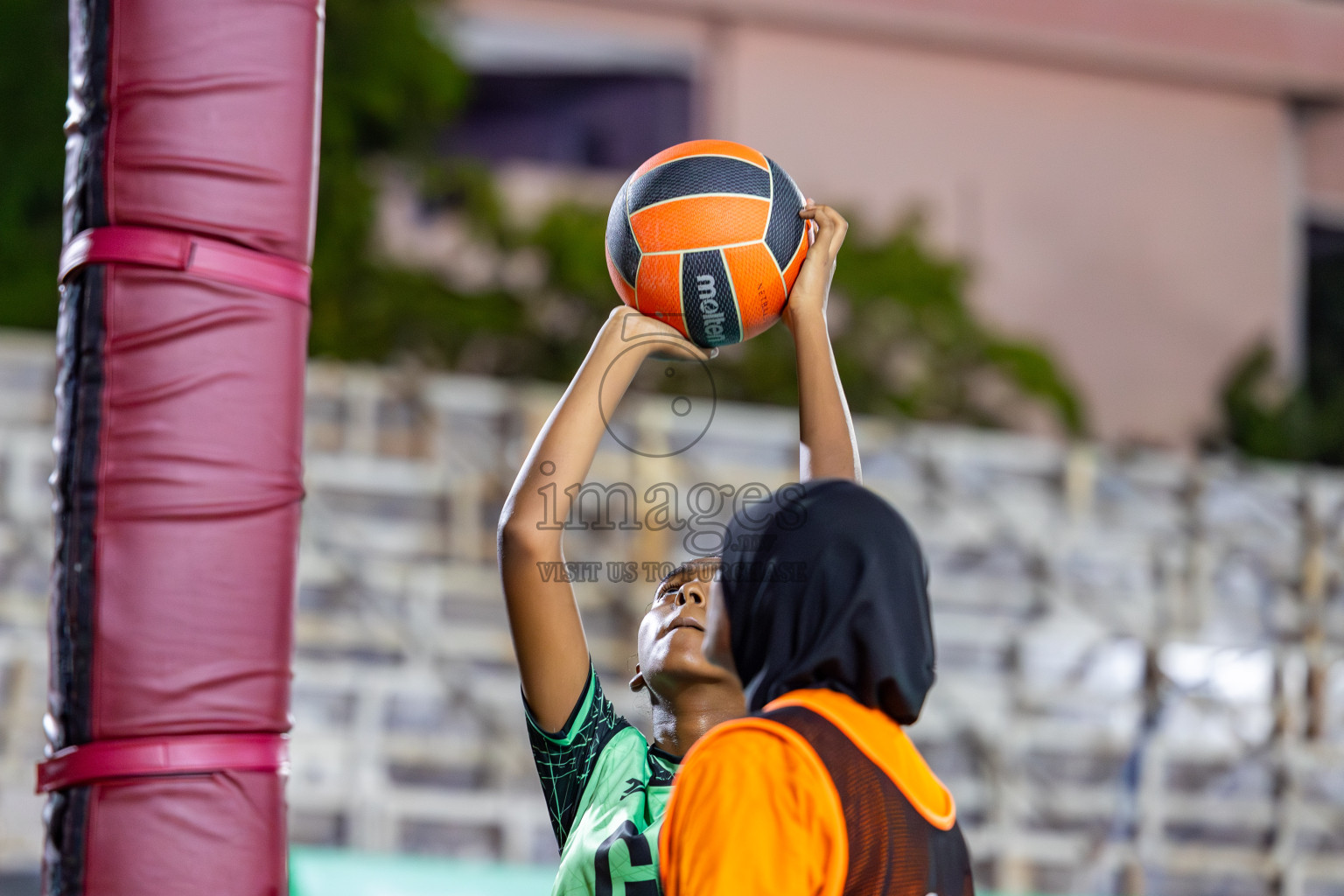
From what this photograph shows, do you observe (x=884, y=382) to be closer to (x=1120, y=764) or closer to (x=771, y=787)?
(x=1120, y=764)

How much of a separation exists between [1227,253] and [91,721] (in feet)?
44.0

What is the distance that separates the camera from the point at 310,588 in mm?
8188

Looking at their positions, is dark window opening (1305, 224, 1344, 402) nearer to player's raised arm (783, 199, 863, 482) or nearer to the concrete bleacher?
the concrete bleacher

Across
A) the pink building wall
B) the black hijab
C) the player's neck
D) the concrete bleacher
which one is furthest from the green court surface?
the pink building wall

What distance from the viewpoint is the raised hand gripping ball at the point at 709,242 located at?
2162 millimetres

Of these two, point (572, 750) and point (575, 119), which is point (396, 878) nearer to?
point (572, 750)

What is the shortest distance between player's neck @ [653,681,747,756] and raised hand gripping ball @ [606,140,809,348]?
1.62 ft

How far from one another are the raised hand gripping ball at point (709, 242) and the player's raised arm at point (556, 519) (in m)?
0.08

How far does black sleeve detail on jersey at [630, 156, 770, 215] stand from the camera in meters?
2.25

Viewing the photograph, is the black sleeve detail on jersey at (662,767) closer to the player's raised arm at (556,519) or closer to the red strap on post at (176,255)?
the player's raised arm at (556,519)

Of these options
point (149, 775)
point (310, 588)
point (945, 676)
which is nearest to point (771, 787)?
point (149, 775)

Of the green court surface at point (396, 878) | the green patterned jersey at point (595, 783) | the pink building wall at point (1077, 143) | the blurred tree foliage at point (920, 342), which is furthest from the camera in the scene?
the pink building wall at point (1077, 143)

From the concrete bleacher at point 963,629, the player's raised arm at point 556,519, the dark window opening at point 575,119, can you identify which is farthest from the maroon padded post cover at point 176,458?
the dark window opening at point 575,119

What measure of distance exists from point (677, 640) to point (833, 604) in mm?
598
